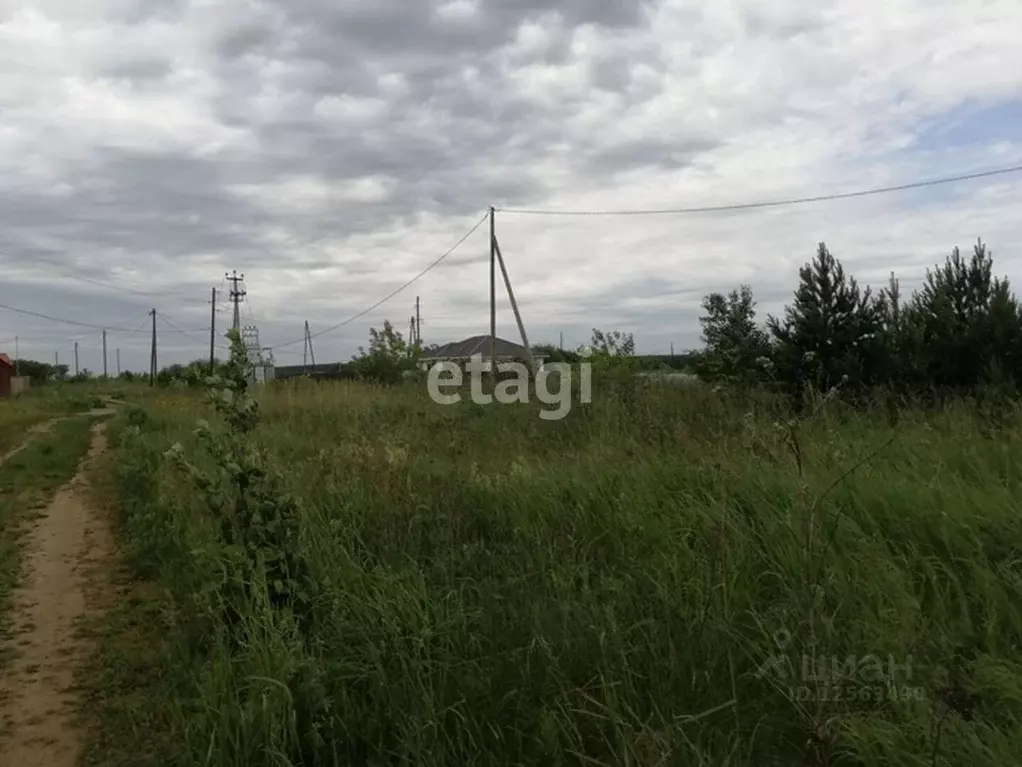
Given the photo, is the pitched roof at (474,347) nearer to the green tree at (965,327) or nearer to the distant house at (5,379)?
the distant house at (5,379)

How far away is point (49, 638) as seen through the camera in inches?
179

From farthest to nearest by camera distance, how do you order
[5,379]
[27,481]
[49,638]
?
[5,379], [27,481], [49,638]

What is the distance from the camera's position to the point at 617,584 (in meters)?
3.31

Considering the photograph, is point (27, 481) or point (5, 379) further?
point (5, 379)

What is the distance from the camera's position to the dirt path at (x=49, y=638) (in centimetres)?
332

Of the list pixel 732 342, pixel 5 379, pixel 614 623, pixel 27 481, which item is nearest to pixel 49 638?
pixel 614 623

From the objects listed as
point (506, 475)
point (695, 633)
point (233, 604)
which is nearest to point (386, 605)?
point (233, 604)

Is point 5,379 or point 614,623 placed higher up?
point 5,379

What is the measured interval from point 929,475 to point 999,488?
557 mm

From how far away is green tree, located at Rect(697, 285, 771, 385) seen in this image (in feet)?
41.1

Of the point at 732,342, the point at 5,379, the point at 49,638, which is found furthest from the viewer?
the point at 5,379

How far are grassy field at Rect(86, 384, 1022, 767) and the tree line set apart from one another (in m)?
6.49

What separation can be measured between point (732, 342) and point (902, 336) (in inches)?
350

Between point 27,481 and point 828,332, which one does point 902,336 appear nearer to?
point 828,332
